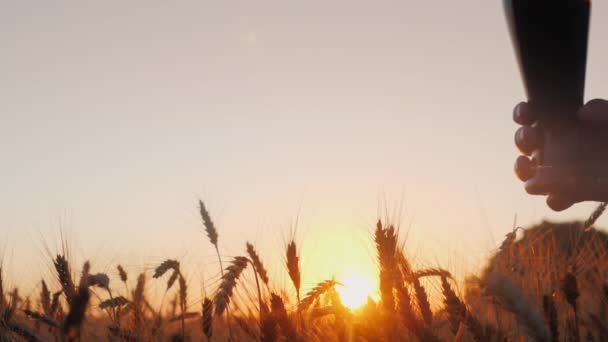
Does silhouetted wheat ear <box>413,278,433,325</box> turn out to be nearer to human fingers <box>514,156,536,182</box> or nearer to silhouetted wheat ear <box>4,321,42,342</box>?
human fingers <box>514,156,536,182</box>

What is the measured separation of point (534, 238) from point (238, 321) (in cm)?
170

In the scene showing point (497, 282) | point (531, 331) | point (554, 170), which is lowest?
point (531, 331)

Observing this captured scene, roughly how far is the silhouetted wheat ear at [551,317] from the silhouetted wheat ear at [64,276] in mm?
2029

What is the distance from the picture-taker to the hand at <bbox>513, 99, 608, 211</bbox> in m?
3.00

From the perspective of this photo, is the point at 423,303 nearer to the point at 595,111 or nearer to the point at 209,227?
the point at 595,111

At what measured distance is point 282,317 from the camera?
2.36m

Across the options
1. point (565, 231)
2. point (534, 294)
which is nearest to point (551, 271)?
point (534, 294)

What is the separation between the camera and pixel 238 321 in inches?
123

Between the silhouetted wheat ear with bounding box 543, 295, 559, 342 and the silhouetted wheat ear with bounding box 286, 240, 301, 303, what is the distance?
47.7 inches

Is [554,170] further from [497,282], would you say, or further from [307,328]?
[497,282]

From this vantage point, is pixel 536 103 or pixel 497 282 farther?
pixel 536 103

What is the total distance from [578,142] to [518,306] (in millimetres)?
1840

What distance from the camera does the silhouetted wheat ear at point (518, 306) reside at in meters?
1.59

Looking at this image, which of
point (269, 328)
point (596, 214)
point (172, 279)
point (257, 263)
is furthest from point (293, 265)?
point (596, 214)
